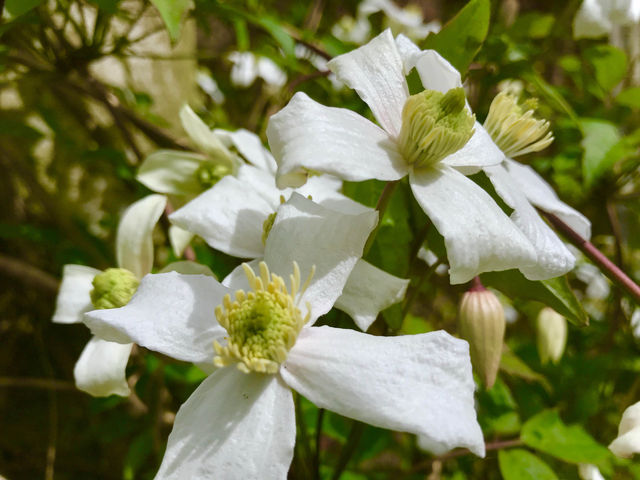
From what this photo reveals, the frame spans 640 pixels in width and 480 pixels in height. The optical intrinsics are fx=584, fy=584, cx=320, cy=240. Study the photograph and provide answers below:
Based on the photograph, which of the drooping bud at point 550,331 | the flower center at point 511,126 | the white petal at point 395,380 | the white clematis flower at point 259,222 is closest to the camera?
the white petal at point 395,380

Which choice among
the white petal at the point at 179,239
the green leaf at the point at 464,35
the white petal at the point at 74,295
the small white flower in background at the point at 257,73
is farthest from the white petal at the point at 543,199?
the small white flower in background at the point at 257,73

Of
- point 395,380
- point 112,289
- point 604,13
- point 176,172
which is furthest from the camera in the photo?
point 604,13

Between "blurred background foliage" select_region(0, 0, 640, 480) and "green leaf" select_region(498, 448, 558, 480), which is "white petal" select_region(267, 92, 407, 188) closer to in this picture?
"blurred background foliage" select_region(0, 0, 640, 480)

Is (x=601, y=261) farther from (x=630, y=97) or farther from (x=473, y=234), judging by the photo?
(x=630, y=97)

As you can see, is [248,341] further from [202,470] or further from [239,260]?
[239,260]

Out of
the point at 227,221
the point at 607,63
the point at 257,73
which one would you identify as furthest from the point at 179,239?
the point at 257,73

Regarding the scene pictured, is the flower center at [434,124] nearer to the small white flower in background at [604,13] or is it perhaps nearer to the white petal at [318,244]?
the white petal at [318,244]
